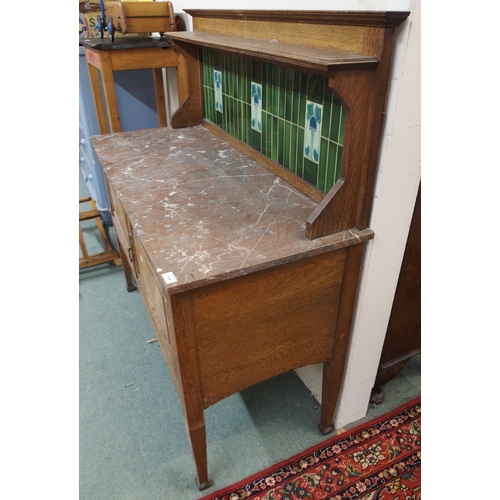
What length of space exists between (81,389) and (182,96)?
4.97ft

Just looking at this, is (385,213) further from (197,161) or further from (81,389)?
(81,389)

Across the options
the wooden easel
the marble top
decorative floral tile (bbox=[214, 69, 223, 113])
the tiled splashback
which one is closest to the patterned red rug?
the marble top

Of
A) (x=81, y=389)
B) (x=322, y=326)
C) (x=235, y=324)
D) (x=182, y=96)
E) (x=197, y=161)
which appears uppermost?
(x=182, y=96)

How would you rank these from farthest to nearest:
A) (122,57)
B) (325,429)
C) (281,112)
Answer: (122,57)
(325,429)
(281,112)

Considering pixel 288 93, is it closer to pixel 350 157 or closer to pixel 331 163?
pixel 331 163

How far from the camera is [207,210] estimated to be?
54.5 inches

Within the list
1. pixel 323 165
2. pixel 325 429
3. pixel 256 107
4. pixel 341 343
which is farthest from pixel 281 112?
pixel 325 429

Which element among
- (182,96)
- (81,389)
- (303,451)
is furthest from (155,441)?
(182,96)

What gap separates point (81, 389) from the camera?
1.93 meters

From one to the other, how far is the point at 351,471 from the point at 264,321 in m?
0.76

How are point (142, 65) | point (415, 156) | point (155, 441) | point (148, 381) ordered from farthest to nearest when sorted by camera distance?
point (142, 65), point (148, 381), point (155, 441), point (415, 156)

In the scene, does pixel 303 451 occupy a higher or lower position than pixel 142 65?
lower

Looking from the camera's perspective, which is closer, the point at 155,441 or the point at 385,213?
the point at 385,213

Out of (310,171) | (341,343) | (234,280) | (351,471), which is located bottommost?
(351,471)
